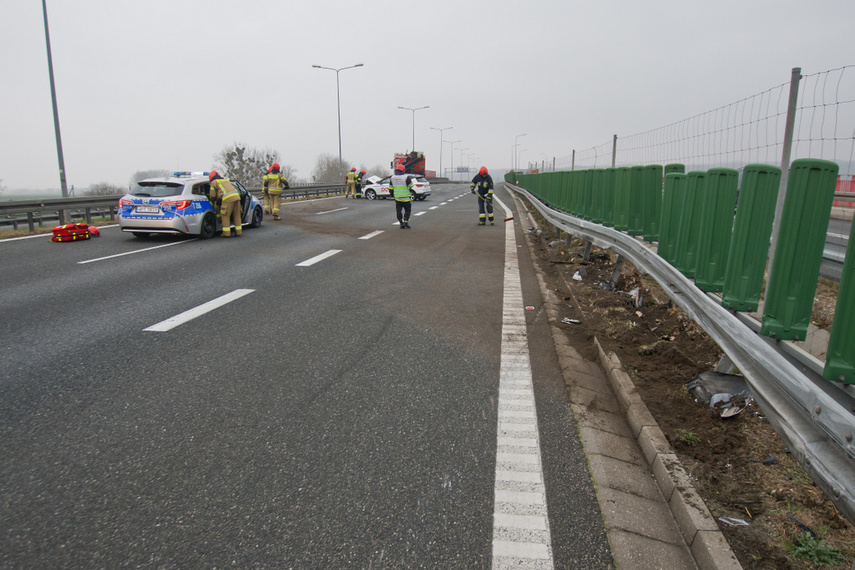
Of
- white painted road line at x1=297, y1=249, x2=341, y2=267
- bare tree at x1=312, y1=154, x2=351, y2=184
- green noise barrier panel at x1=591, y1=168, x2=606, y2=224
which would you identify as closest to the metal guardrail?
green noise barrier panel at x1=591, y1=168, x2=606, y2=224

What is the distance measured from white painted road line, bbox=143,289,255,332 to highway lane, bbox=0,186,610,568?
121 millimetres

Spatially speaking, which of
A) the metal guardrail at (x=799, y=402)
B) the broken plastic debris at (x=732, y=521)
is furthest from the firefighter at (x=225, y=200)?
the broken plastic debris at (x=732, y=521)

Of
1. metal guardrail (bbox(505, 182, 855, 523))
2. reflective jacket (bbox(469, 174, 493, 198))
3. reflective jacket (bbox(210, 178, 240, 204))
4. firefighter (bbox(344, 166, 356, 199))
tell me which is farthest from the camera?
firefighter (bbox(344, 166, 356, 199))

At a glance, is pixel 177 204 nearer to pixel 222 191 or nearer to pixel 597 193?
pixel 222 191

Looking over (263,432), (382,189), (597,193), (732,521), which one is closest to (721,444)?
(732,521)

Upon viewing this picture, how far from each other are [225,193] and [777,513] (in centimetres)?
1314

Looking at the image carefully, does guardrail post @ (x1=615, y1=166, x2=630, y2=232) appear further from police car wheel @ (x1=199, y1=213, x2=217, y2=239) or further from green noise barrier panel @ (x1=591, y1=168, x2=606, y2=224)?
police car wheel @ (x1=199, y1=213, x2=217, y2=239)

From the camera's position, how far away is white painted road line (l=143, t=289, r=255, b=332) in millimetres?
5594

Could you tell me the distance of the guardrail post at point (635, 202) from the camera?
7137 millimetres

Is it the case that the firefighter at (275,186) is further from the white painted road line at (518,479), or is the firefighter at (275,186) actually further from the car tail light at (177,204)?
the white painted road line at (518,479)

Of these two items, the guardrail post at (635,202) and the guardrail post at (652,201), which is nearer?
the guardrail post at (652,201)

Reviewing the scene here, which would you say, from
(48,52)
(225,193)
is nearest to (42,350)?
(225,193)

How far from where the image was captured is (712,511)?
260 cm

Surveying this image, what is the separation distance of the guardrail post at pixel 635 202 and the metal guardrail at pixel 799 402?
3.17 m
